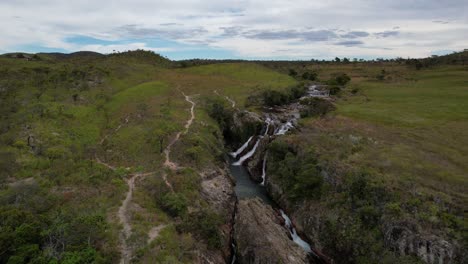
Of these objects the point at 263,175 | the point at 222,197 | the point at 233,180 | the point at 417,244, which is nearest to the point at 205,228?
the point at 222,197

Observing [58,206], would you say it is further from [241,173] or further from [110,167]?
[241,173]

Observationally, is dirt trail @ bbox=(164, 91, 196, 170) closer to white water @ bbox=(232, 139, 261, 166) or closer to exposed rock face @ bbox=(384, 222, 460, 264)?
white water @ bbox=(232, 139, 261, 166)

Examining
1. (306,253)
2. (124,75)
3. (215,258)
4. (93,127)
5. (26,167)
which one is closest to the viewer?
(215,258)

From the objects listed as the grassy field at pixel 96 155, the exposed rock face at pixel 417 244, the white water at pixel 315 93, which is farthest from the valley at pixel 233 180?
the white water at pixel 315 93

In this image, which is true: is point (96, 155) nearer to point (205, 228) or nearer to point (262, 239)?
point (205, 228)

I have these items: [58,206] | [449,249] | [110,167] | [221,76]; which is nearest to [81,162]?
[110,167]

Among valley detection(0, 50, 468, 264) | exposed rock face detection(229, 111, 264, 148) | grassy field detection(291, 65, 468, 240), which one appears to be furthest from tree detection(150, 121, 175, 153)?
grassy field detection(291, 65, 468, 240)
